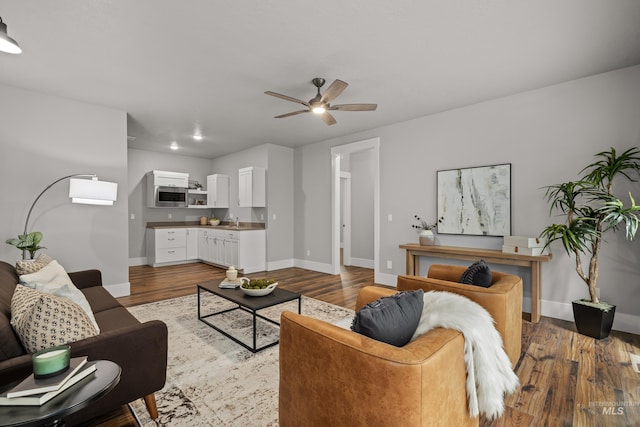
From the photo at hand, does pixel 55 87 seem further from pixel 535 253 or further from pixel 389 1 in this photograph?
pixel 535 253

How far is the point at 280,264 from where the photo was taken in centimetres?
652

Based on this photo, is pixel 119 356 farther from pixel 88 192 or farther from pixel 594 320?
pixel 594 320

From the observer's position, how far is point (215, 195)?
291 inches

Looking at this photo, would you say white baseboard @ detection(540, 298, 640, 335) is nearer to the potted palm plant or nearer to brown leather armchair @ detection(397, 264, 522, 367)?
the potted palm plant

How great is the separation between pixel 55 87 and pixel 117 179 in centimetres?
127

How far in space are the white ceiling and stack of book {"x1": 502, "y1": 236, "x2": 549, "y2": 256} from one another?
1798 mm

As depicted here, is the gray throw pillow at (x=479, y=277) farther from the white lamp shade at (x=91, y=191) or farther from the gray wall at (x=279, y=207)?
the gray wall at (x=279, y=207)

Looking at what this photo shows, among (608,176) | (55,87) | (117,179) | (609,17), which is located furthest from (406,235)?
(55,87)

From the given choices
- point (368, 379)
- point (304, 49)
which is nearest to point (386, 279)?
point (304, 49)

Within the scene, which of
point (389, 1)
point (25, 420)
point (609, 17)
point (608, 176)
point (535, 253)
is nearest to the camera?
point (25, 420)

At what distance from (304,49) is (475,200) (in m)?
2.93

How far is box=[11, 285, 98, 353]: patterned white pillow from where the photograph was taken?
140 centimetres

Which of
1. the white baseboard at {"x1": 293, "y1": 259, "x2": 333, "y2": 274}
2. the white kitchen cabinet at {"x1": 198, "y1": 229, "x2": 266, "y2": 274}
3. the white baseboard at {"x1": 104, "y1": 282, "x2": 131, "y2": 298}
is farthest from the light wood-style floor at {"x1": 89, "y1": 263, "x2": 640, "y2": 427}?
the white kitchen cabinet at {"x1": 198, "y1": 229, "x2": 266, "y2": 274}

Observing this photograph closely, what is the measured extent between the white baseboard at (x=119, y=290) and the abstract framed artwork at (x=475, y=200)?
470 cm
